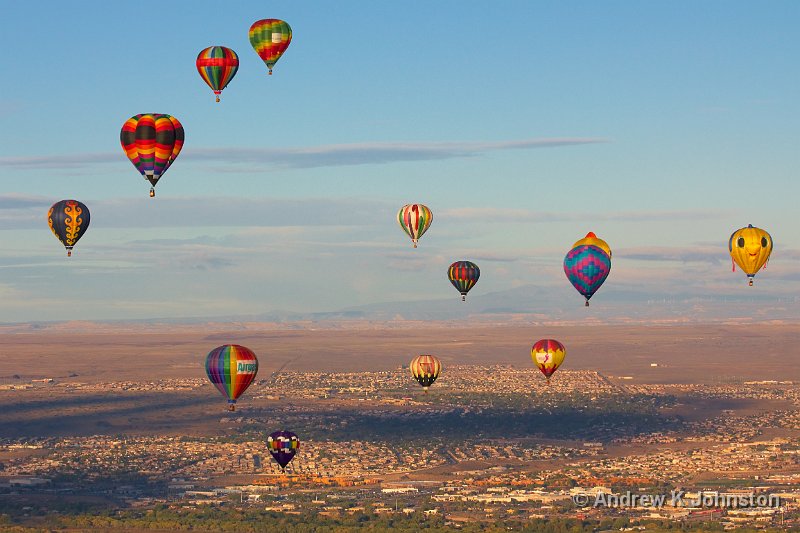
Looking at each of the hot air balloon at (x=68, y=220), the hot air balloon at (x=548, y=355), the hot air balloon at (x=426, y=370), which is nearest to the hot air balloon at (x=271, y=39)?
the hot air balloon at (x=68, y=220)

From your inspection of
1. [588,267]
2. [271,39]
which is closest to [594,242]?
[588,267]

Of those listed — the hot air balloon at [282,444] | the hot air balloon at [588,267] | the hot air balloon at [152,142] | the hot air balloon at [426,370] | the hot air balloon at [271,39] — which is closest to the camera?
the hot air balloon at [152,142]

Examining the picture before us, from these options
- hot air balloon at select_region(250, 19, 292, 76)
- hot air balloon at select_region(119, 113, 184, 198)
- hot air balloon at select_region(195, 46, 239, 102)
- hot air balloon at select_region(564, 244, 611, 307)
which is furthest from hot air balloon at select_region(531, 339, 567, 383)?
hot air balloon at select_region(119, 113, 184, 198)

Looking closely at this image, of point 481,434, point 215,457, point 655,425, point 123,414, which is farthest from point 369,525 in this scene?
point 123,414

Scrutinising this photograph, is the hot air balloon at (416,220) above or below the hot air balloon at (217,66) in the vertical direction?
below

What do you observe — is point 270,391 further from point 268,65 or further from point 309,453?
point 268,65

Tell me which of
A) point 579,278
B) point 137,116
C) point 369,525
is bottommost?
point 369,525

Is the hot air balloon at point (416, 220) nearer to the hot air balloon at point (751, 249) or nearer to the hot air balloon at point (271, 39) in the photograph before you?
the hot air balloon at point (271, 39)

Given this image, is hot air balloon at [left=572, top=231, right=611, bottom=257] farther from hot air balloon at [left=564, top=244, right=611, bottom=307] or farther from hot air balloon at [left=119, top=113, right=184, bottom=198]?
hot air balloon at [left=119, top=113, right=184, bottom=198]
